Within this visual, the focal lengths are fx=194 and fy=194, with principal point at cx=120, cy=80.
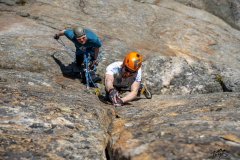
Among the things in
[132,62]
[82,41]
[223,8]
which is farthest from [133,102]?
[223,8]

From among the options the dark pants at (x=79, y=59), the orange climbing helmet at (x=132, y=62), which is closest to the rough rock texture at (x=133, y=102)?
the dark pants at (x=79, y=59)

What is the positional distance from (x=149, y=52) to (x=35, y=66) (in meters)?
5.67

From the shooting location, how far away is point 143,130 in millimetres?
3527

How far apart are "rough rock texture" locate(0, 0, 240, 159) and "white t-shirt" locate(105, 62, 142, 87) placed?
79cm

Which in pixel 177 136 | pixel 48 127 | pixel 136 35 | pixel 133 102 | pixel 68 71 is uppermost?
pixel 177 136

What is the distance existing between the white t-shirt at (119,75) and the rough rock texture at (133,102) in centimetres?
79

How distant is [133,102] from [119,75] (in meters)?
1.00

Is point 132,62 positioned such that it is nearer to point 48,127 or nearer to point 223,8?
point 48,127

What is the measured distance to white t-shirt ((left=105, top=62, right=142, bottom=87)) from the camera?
244 inches

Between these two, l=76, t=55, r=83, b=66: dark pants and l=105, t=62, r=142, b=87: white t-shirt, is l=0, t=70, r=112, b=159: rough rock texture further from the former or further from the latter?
l=76, t=55, r=83, b=66: dark pants

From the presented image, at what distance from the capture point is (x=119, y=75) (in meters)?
6.41

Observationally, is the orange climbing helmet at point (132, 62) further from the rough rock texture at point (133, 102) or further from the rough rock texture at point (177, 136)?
the rough rock texture at point (177, 136)

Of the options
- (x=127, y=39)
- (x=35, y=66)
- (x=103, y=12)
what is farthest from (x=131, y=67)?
(x=103, y=12)

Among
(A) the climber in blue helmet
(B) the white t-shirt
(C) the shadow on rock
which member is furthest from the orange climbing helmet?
(C) the shadow on rock
